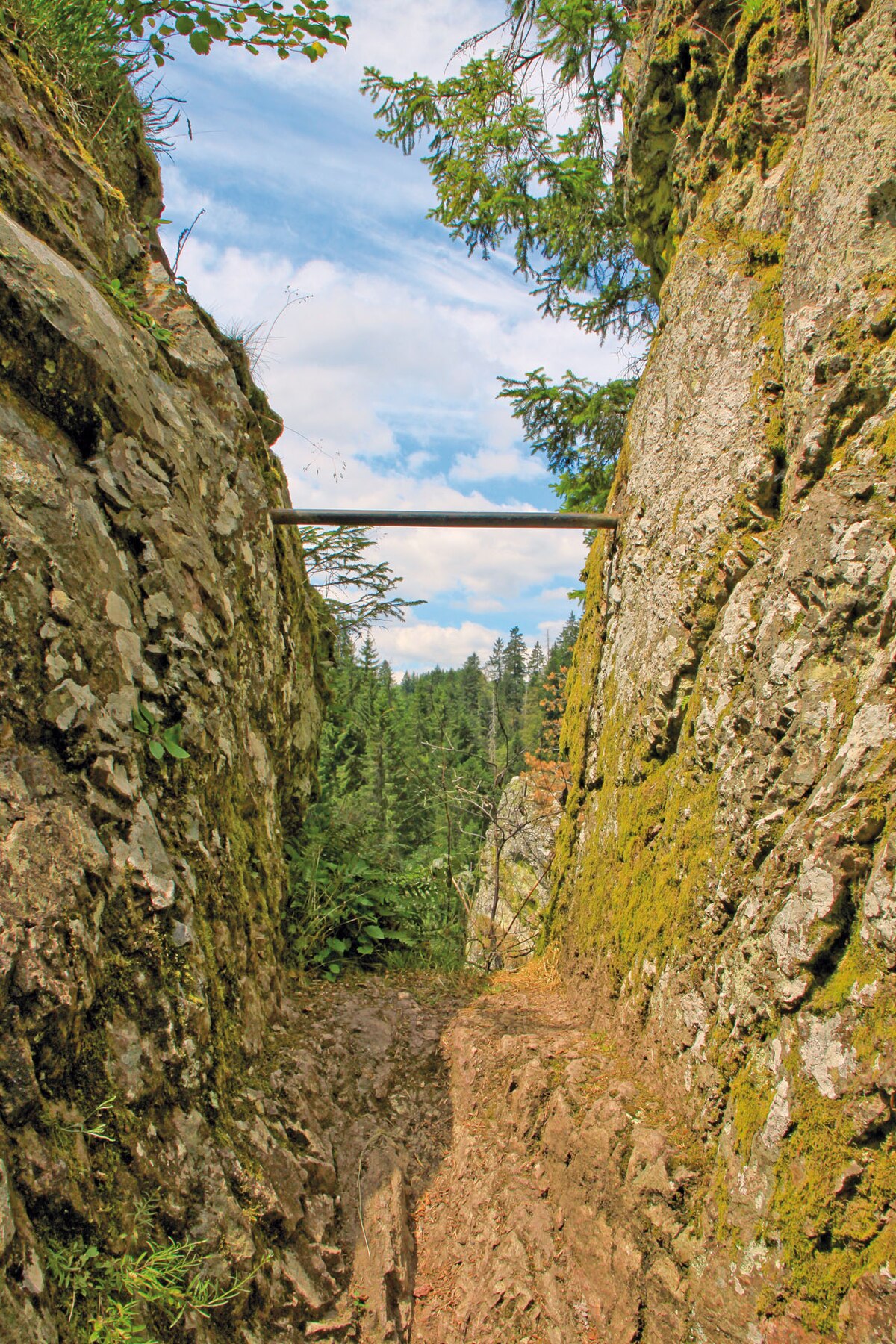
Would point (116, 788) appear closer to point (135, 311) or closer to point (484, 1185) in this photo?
point (484, 1185)

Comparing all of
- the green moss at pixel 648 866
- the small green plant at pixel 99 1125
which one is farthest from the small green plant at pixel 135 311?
the green moss at pixel 648 866

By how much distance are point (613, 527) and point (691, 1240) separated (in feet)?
13.0

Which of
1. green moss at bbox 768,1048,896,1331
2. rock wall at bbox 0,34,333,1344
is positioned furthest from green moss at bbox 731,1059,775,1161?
rock wall at bbox 0,34,333,1344

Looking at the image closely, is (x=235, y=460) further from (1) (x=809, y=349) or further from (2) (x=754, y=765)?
(2) (x=754, y=765)

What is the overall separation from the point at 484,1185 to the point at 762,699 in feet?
8.37

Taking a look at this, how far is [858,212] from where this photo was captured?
2.64 m

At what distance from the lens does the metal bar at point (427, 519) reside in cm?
459

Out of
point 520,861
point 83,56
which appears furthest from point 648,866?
point 520,861

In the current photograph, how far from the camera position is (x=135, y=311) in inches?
142

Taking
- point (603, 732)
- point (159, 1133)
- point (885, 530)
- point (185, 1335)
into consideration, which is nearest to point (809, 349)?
point (885, 530)

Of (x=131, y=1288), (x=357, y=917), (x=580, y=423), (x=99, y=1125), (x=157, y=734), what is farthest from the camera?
(x=580, y=423)

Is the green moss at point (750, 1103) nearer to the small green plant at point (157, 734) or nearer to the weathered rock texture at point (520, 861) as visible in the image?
the small green plant at point (157, 734)

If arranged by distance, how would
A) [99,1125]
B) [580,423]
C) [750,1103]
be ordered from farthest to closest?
[580,423] < [750,1103] < [99,1125]

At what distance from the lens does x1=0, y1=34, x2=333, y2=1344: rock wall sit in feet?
5.98
